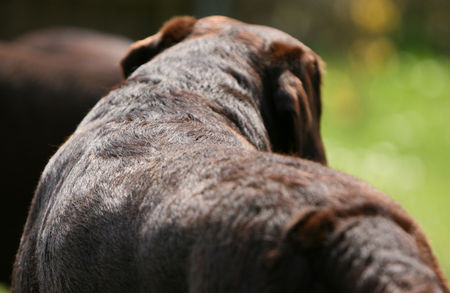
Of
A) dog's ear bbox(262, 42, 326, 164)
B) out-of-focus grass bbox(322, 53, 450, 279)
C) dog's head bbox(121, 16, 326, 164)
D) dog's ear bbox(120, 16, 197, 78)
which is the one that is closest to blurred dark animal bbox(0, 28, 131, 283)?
dog's ear bbox(120, 16, 197, 78)

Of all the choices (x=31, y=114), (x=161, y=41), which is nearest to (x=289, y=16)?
(x=31, y=114)

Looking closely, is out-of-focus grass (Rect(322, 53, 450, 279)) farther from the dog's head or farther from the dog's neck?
the dog's neck

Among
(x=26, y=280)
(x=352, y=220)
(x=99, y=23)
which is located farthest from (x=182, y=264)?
(x=99, y=23)

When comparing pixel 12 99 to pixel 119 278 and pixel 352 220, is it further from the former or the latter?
pixel 352 220

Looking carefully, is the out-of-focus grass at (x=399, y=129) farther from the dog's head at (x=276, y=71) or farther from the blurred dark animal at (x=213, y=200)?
the blurred dark animal at (x=213, y=200)

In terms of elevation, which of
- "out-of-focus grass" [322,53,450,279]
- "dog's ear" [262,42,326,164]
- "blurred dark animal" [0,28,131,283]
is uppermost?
"dog's ear" [262,42,326,164]

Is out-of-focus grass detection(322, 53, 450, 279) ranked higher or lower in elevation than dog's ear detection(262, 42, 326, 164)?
lower

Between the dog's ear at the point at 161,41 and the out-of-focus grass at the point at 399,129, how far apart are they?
4530 millimetres

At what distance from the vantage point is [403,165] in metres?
9.18

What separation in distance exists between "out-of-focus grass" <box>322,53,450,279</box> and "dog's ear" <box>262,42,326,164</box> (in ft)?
14.2

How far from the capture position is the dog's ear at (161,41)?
10.7ft

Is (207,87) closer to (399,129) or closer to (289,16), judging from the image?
(399,129)

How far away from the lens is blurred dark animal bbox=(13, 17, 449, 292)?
150 centimetres

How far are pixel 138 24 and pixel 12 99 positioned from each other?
231 inches
